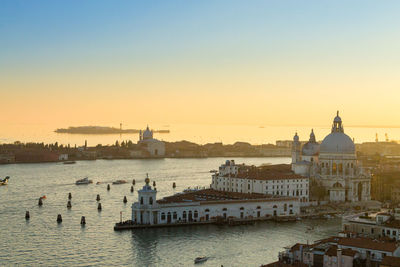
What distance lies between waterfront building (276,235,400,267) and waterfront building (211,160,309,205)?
1924 centimetres

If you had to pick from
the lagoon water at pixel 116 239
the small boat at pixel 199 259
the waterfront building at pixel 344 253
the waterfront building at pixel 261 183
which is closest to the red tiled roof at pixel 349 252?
the waterfront building at pixel 344 253

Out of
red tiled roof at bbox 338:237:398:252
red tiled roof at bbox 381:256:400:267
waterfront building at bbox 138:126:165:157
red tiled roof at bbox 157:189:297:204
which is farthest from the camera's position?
waterfront building at bbox 138:126:165:157

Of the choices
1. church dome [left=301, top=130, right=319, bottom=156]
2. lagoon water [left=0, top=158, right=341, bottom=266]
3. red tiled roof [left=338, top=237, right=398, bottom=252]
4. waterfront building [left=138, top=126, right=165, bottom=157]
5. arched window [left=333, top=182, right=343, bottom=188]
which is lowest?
lagoon water [left=0, top=158, right=341, bottom=266]

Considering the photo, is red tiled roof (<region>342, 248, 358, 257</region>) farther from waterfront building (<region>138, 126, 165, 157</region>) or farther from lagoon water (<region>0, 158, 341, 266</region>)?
waterfront building (<region>138, 126, 165, 157</region>)

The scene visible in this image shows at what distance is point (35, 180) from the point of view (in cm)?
5975

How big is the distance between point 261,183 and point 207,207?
7023 millimetres

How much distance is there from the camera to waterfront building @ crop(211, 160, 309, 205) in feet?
136

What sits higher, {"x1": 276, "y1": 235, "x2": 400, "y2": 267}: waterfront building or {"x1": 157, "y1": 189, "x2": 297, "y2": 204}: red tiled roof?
{"x1": 157, "y1": 189, "x2": 297, "y2": 204}: red tiled roof

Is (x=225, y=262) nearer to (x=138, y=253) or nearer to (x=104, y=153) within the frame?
(x=138, y=253)

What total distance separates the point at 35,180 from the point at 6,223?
2638 cm

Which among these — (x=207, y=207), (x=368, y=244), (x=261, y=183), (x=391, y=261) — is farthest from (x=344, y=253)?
(x=261, y=183)

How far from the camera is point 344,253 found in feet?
66.8

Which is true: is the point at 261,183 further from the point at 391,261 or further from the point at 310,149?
the point at 391,261

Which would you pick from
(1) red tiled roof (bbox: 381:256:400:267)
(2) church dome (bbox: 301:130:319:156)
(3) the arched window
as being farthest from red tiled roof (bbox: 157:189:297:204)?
(1) red tiled roof (bbox: 381:256:400:267)
